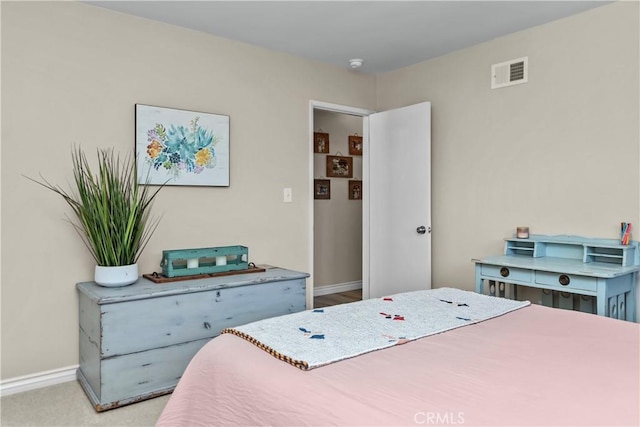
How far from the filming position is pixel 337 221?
5414 mm

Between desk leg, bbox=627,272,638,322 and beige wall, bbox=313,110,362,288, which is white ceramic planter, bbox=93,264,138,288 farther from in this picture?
desk leg, bbox=627,272,638,322

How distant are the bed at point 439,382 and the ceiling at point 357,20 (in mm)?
2051

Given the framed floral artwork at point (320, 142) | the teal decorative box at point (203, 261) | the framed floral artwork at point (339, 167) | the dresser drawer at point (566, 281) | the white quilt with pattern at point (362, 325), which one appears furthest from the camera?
the framed floral artwork at point (339, 167)

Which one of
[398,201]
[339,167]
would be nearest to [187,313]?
[398,201]

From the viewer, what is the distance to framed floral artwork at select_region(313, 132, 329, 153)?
16.9 ft

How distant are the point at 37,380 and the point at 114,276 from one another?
0.78 meters

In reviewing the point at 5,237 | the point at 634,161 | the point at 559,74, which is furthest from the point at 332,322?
the point at 559,74

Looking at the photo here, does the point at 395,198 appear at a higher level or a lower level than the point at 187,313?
higher

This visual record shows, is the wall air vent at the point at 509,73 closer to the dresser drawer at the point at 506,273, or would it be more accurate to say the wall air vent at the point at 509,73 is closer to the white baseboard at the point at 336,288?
the dresser drawer at the point at 506,273

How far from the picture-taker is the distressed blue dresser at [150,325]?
93.4 inches

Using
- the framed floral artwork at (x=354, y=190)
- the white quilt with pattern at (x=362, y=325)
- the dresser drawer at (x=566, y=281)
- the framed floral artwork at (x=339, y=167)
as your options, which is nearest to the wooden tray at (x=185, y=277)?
the white quilt with pattern at (x=362, y=325)

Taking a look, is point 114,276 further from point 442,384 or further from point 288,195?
point 442,384

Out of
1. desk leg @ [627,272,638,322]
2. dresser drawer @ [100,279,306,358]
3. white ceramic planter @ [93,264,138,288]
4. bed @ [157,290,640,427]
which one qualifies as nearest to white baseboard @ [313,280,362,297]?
dresser drawer @ [100,279,306,358]

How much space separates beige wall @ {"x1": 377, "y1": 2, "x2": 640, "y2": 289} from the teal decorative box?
1692mm
